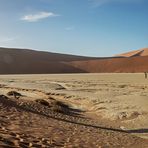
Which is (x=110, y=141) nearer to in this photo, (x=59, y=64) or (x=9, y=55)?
(x=59, y=64)

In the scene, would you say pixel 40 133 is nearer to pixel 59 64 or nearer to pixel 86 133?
pixel 86 133

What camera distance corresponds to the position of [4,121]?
1120 centimetres

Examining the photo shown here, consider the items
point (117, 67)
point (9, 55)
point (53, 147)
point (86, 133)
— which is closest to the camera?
point (53, 147)

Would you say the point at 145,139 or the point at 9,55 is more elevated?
the point at 9,55

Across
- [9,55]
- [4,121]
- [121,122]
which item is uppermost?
[9,55]

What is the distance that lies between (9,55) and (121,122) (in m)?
98.5

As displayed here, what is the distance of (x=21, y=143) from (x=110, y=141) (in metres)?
4.46

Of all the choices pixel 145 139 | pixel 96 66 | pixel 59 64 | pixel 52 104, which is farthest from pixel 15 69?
pixel 145 139

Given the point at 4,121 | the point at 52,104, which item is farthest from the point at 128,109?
the point at 4,121

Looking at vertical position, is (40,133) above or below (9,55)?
below

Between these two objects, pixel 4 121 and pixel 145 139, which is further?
pixel 145 139

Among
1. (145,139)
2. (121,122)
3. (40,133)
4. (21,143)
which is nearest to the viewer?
(21,143)

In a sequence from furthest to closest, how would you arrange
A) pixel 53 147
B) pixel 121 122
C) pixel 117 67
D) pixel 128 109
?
pixel 117 67, pixel 128 109, pixel 121 122, pixel 53 147

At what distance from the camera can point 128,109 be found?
22.0m
